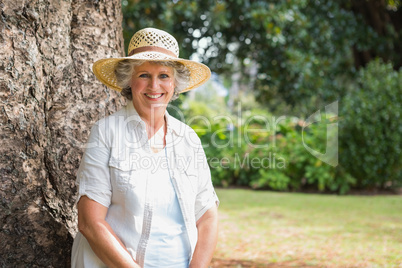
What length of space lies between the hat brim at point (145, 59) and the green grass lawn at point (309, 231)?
2.07 meters

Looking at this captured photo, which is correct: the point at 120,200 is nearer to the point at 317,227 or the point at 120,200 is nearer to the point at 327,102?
the point at 317,227

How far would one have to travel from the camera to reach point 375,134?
8.14 metres

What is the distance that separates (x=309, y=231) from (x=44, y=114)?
3.87 m

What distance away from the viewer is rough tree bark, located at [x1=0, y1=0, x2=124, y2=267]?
87.4 inches

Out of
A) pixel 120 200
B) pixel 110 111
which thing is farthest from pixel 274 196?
pixel 120 200

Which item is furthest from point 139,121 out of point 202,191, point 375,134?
point 375,134

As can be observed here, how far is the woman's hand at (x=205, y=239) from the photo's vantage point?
2.06 m

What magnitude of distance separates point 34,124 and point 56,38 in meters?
0.53

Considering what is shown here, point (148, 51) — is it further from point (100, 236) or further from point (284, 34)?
point (284, 34)

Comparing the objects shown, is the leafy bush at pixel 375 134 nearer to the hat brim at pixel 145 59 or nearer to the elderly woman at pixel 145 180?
the hat brim at pixel 145 59

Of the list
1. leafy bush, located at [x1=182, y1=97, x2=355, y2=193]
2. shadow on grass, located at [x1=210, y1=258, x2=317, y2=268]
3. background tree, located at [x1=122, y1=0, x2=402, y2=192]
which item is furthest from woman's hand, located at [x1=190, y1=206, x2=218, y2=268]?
leafy bush, located at [x1=182, y1=97, x2=355, y2=193]

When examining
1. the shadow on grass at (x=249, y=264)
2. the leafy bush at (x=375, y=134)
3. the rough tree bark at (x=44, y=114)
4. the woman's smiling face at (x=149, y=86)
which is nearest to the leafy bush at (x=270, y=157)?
the leafy bush at (x=375, y=134)

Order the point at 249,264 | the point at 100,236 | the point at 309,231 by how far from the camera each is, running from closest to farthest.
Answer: the point at 100,236
the point at 249,264
the point at 309,231

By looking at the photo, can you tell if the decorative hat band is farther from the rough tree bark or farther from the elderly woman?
the rough tree bark
